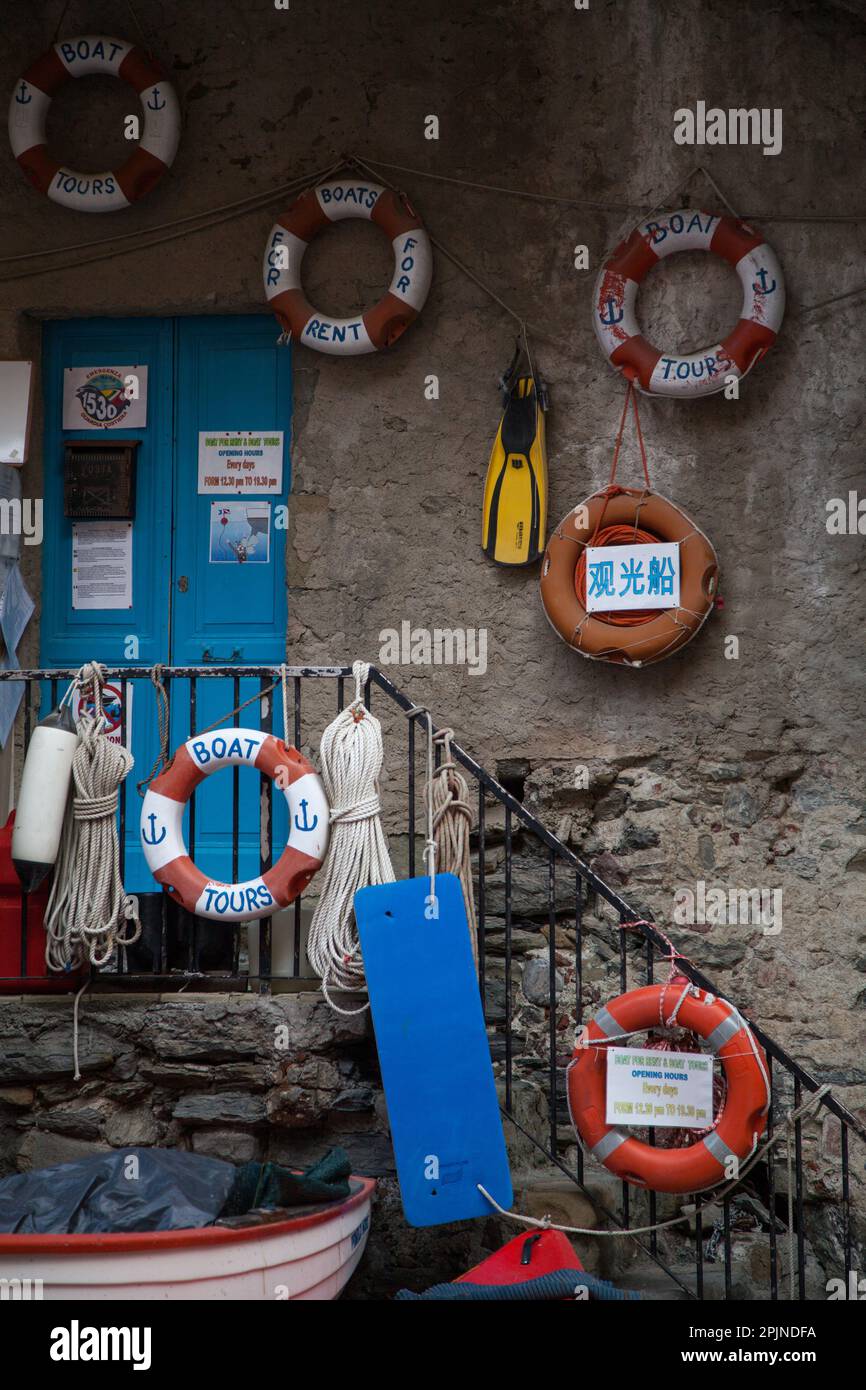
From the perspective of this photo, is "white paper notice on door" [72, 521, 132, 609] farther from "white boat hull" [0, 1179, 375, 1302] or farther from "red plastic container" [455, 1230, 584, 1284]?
"red plastic container" [455, 1230, 584, 1284]

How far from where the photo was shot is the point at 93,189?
17.7ft

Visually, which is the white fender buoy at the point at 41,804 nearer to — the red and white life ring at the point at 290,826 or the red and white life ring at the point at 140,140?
the red and white life ring at the point at 290,826

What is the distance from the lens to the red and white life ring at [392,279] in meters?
5.29

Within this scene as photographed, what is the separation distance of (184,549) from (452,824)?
196 cm

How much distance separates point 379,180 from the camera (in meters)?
5.39

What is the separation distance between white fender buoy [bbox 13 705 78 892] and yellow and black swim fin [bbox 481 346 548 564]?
1.90 metres

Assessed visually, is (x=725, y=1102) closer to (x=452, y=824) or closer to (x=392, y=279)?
(x=452, y=824)

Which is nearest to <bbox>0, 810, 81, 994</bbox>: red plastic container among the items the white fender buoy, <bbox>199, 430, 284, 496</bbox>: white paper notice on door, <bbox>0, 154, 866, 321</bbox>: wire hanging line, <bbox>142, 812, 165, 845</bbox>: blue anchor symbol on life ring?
the white fender buoy

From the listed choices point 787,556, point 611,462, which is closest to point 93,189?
point 611,462

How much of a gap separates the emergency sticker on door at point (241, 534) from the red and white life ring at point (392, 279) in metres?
0.68

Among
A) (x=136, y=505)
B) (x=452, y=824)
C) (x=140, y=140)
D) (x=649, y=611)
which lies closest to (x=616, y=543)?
(x=649, y=611)

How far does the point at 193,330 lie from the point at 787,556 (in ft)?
8.10

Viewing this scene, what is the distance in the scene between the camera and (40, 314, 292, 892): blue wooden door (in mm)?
5504
